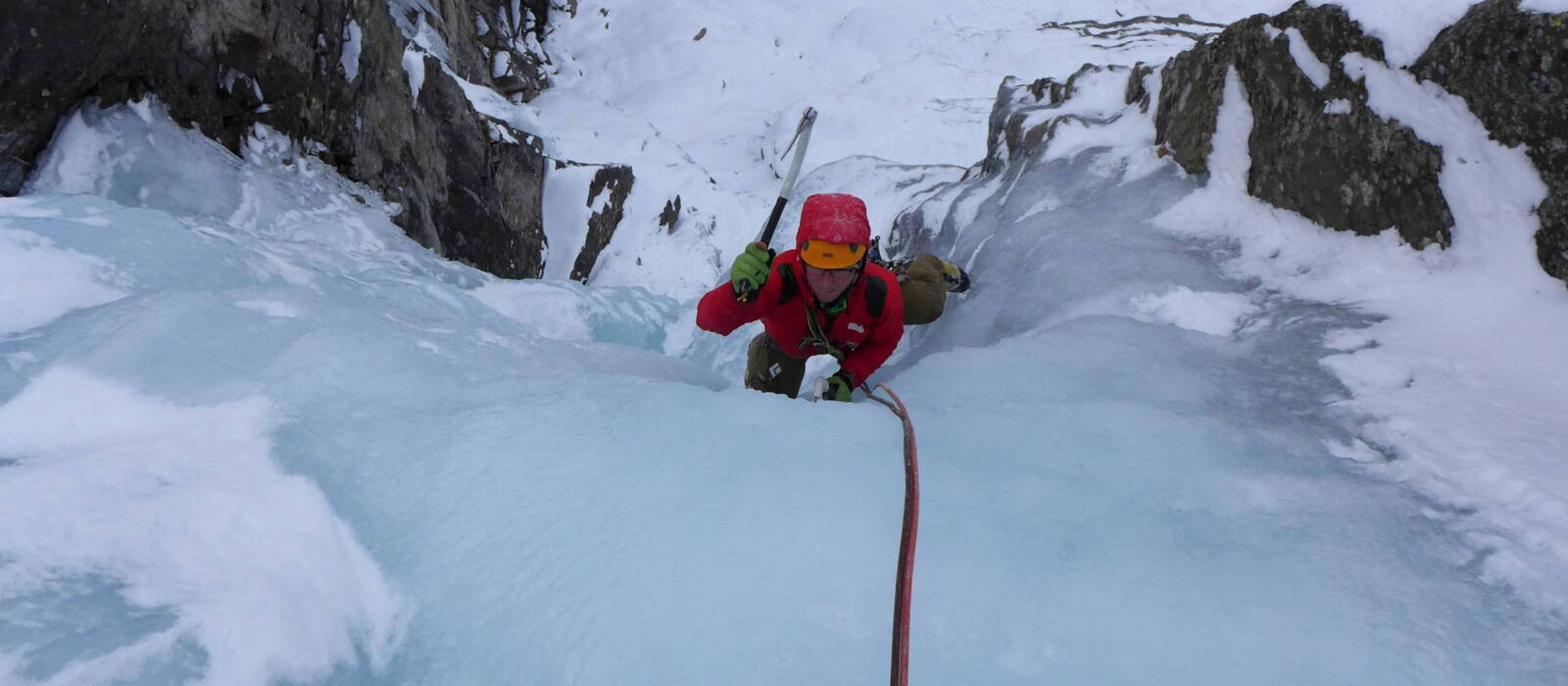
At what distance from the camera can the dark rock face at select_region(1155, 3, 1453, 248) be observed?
279cm

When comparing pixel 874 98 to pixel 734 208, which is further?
pixel 874 98

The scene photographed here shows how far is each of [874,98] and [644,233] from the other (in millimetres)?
8671

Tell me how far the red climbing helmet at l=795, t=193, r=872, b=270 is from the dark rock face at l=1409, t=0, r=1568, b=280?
6.75ft

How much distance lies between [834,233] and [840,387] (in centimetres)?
63

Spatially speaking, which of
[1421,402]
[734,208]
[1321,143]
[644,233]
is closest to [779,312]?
[1421,402]

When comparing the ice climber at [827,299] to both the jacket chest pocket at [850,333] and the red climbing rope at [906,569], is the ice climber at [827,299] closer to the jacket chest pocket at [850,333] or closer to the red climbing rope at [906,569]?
the jacket chest pocket at [850,333]

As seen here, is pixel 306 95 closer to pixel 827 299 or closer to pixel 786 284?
pixel 786 284

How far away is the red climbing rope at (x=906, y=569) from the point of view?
3.85ft

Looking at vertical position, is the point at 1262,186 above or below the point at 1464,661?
above

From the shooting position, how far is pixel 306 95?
5.46 metres

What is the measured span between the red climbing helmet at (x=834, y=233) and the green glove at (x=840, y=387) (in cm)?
49

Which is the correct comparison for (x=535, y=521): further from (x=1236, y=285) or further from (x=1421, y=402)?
(x=1236, y=285)

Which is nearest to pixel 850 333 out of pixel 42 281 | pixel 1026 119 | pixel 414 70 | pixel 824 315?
pixel 824 315

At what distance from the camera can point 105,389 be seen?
1821mm
